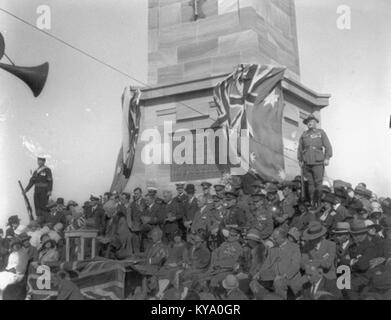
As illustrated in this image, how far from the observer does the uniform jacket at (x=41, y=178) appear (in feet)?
27.0

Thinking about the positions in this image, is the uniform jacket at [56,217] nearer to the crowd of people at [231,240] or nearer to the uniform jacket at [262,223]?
the crowd of people at [231,240]

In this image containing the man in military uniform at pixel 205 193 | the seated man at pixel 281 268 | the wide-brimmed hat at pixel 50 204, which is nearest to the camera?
the seated man at pixel 281 268

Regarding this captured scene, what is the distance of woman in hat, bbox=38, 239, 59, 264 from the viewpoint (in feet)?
22.9

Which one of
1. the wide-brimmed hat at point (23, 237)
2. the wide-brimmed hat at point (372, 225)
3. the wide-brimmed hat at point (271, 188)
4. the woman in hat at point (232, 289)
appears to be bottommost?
the woman in hat at point (232, 289)

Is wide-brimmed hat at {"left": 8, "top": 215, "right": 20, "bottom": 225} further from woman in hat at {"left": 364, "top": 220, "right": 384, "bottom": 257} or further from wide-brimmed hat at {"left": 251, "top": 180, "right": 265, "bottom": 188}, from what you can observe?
woman in hat at {"left": 364, "top": 220, "right": 384, "bottom": 257}

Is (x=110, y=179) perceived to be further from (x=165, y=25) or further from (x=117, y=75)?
(x=165, y=25)

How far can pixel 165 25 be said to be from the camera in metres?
9.33

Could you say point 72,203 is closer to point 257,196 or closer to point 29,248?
point 29,248

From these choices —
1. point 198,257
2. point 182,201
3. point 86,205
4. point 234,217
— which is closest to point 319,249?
point 234,217

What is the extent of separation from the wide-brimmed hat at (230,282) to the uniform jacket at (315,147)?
2.72m

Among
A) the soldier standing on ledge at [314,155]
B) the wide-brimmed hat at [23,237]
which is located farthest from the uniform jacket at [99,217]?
the soldier standing on ledge at [314,155]

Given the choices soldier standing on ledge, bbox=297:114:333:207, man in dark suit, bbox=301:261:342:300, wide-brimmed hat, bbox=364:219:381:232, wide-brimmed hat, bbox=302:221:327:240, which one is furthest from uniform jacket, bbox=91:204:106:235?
wide-brimmed hat, bbox=364:219:381:232

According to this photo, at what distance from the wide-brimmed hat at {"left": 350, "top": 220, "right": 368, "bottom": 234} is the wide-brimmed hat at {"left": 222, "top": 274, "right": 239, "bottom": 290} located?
1.73 meters
